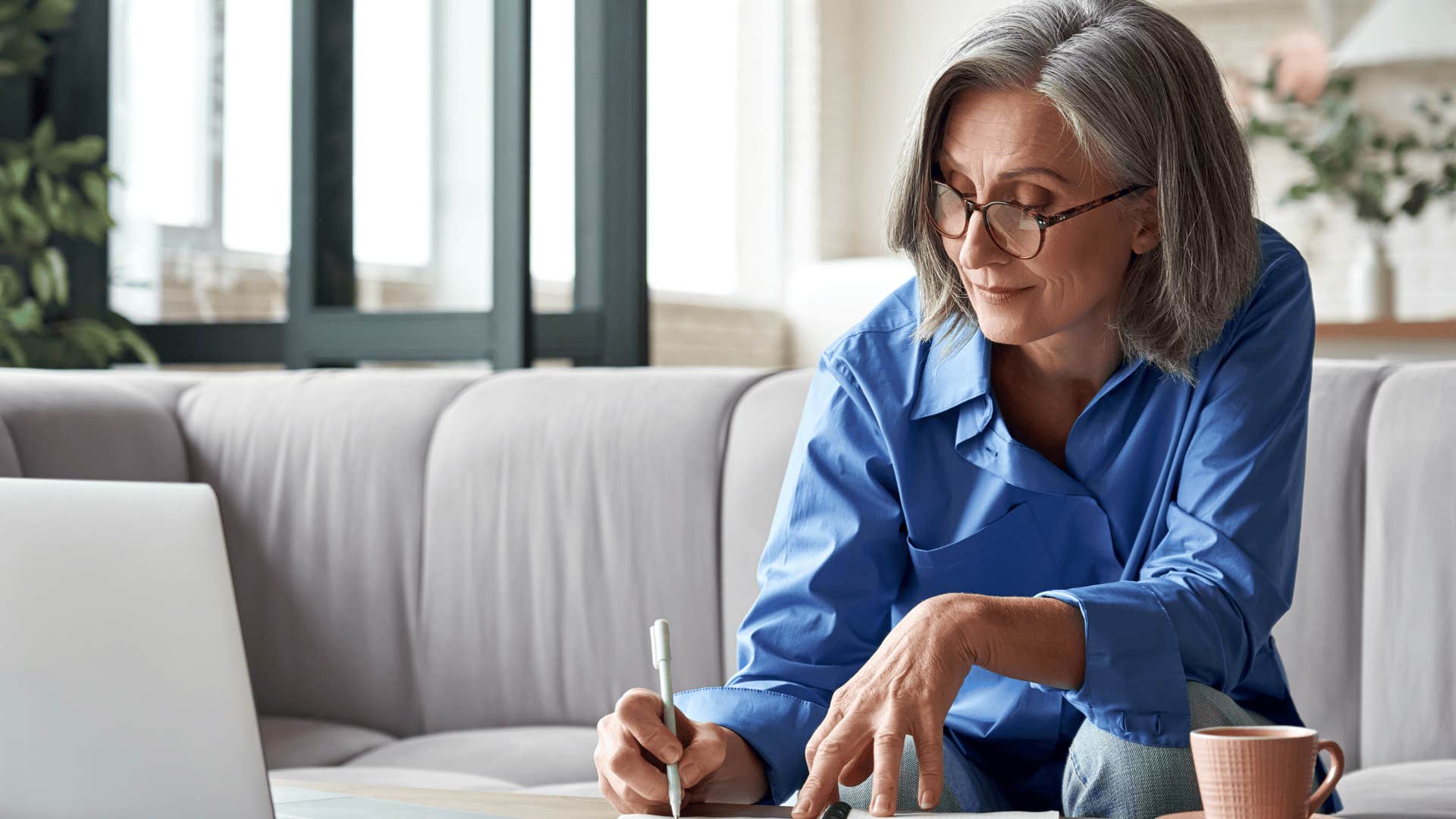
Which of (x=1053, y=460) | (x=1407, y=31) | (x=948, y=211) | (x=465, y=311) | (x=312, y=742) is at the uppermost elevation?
(x=1407, y=31)

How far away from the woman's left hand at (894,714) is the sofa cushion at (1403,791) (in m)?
0.52

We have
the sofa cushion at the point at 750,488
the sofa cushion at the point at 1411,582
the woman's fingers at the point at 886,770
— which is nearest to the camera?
the woman's fingers at the point at 886,770

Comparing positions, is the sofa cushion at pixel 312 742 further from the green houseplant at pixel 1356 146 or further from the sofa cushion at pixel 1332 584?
the green houseplant at pixel 1356 146

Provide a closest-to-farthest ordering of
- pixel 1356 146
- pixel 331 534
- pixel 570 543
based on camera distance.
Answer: pixel 570 543, pixel 331 534, pixel 1356 146

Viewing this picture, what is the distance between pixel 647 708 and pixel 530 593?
109cm

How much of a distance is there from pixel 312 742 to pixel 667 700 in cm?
119

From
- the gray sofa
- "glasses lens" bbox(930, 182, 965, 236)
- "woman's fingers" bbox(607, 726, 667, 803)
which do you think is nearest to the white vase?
the gray sofa

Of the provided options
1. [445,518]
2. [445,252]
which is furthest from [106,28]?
[445,518]

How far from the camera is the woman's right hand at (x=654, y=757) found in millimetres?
990

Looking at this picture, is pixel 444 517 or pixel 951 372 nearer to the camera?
pixel 951 372

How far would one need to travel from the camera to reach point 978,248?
3.80 feet

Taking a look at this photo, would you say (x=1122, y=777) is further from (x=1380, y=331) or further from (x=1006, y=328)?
(x=1380, y=331)

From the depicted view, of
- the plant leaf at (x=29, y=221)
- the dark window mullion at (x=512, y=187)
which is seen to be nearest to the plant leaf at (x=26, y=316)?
the plant leaf at (x=29, y=221)

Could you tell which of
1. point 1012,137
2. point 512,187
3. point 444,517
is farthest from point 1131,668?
point 512,187
